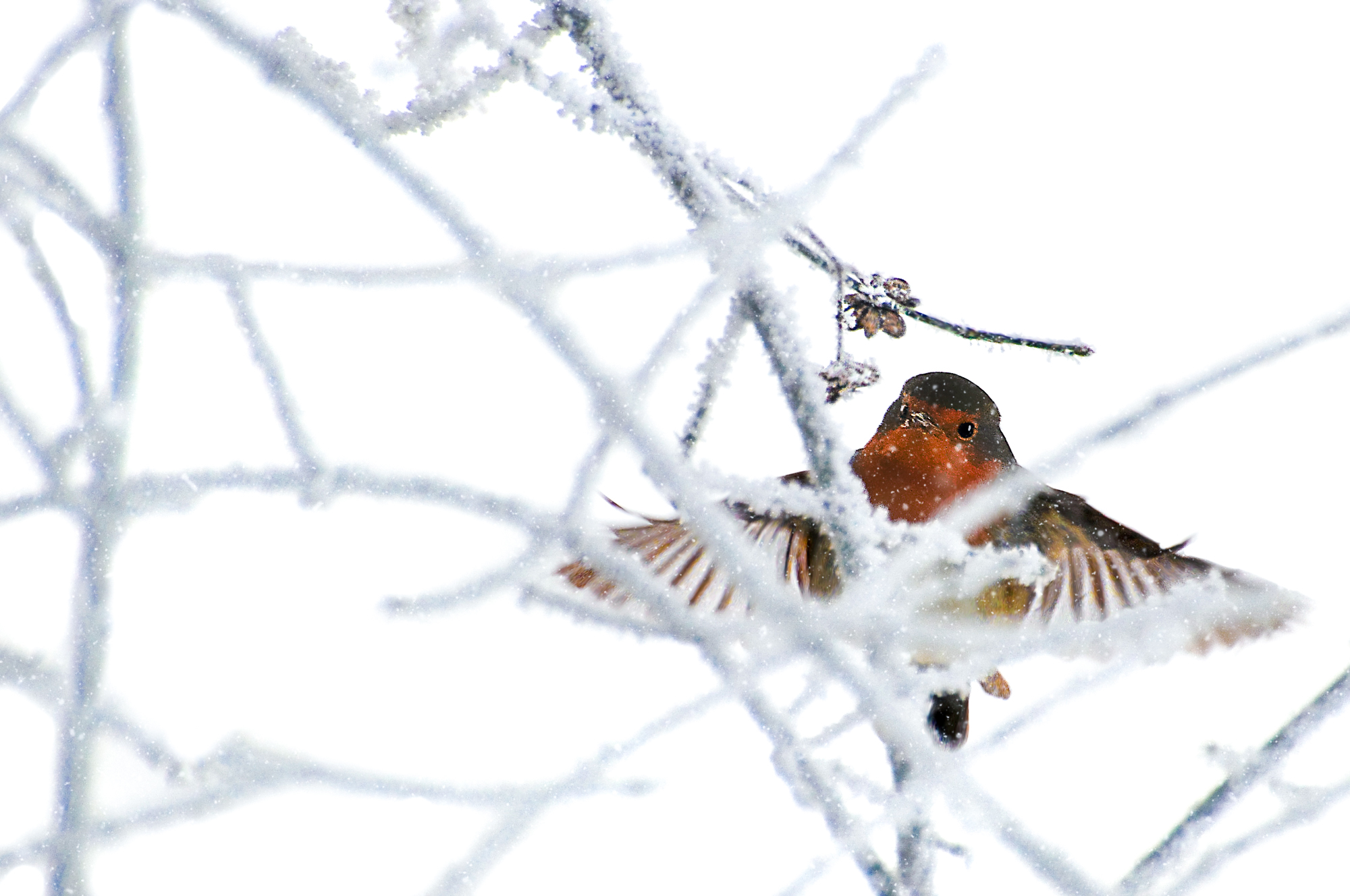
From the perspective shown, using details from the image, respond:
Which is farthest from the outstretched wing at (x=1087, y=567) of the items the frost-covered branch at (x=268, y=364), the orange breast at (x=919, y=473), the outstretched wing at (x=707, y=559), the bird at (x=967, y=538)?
the frost-covered branch at (x=268, y=364)

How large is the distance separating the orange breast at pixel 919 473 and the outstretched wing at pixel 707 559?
0.12 meters

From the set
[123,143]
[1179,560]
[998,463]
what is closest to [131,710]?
[123,143]

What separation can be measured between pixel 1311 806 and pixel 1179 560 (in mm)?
990

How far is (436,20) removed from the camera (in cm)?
81

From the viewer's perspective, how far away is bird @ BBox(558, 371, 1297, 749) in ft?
4.94

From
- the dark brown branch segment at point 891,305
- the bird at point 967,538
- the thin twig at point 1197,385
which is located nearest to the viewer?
the thin twig at point 1197,385

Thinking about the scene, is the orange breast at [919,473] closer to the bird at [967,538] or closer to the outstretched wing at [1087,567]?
the bird at [967,538]

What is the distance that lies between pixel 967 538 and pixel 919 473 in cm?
12

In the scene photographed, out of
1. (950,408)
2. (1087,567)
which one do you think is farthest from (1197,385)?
(1087,567)

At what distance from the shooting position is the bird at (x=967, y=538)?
1.50 metres

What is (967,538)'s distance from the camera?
59.0 inches

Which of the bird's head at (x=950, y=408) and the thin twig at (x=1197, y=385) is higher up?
the bird's head at (x=950, y=408)

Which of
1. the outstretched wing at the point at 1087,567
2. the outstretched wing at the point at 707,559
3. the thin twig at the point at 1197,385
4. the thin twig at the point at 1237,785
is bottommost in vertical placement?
the thin twig at the point at 1237,785

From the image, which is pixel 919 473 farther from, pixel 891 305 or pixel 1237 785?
pixel 1237 785
